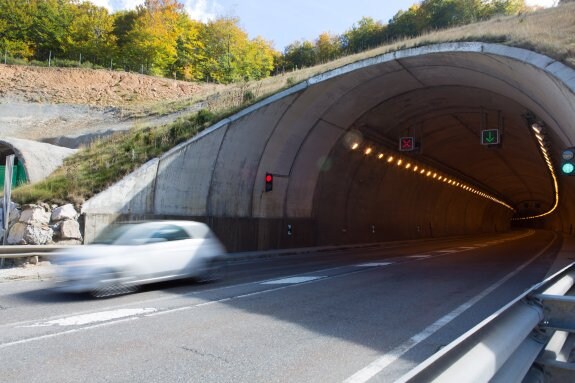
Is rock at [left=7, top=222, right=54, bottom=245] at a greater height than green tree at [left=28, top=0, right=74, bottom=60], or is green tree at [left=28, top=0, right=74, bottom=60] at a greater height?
green tree at [left=28, top=0, right=74, bottom=60]

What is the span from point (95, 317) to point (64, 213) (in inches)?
393

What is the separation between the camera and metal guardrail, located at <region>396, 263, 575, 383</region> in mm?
2912

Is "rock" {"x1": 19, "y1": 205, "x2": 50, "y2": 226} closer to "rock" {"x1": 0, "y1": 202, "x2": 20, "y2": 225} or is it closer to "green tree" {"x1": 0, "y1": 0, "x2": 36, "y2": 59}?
"rock" {"x1": 0, "y1": 202, "x2": 20, "y2": 225}

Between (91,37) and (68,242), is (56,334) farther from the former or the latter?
(91,37)

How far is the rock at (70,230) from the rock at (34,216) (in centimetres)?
72

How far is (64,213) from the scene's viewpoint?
16.3m

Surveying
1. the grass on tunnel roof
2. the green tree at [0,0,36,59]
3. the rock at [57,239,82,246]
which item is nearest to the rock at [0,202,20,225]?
the grass on tunnel roof

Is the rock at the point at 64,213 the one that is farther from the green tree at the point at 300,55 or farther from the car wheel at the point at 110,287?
the green tree at the point at 300,55

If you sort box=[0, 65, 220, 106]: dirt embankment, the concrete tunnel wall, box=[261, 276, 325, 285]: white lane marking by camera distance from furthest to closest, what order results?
box=[0, 65, 220, 106]: dirt embankment < the concrete tunnel wall < box=[261, 276, 325, 285]: white lane marking

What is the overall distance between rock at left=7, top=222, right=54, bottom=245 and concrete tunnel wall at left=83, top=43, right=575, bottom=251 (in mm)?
1277

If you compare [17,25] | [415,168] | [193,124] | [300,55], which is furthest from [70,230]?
[300,55]

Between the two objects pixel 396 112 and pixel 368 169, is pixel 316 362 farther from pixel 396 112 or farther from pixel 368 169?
pixel 368 169

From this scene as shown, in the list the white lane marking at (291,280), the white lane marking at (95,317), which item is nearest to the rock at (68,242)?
the white lane marking at (291,280)

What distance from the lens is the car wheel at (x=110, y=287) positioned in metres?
9.61
